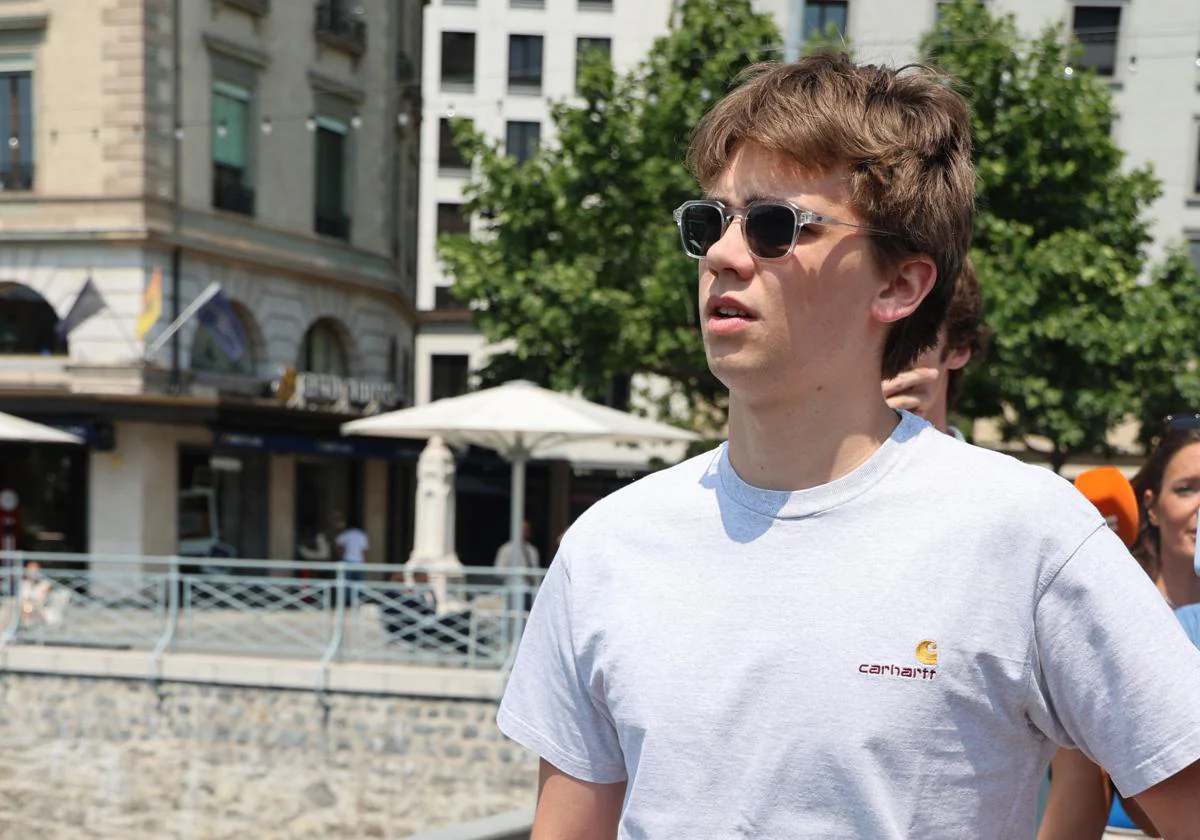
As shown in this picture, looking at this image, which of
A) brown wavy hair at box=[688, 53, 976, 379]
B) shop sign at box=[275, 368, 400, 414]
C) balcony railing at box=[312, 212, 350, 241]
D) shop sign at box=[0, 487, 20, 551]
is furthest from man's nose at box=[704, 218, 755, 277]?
balcony railing at box=[312, 212, 350, 241]

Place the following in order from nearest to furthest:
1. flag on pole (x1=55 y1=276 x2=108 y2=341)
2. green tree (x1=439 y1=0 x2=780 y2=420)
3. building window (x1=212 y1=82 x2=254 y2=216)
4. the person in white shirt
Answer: the person in white shirt, green tree (x1=439 y1=0 x2=780 y2=420), flag on pole (x1=55 y1=276 x2=108 y2=341), building window (x1=212 y1=82 x2=254 y2=216)

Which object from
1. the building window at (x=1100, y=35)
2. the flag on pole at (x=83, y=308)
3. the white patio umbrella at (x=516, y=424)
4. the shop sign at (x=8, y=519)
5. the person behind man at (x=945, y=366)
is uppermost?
the building window at (x=1100, y=35)

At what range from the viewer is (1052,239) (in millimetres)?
19188

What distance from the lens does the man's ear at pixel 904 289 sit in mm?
1772

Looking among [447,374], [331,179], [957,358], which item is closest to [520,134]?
[447,374]

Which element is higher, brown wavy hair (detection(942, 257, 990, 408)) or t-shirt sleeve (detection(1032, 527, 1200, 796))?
brown wavy hair (detection(942, 257, 990, 408))

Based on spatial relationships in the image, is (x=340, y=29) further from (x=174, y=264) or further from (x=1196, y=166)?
(x=1196, y=166)

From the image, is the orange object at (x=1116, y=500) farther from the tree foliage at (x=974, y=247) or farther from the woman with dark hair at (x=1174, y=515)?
the tree foliage at (x=974, y=247)

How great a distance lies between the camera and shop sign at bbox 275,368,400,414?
25.6 m

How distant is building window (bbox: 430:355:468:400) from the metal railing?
27.5 meters

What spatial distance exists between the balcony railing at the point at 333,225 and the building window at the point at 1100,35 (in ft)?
48.9

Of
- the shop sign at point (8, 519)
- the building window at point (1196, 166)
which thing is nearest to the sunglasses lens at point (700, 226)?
the shop sign at point (8, 519)

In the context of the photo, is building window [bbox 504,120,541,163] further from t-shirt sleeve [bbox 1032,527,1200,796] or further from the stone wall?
t-shirt sleeve [bbox 1032,527,1200,796]

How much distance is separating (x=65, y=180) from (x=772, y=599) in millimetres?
23580
